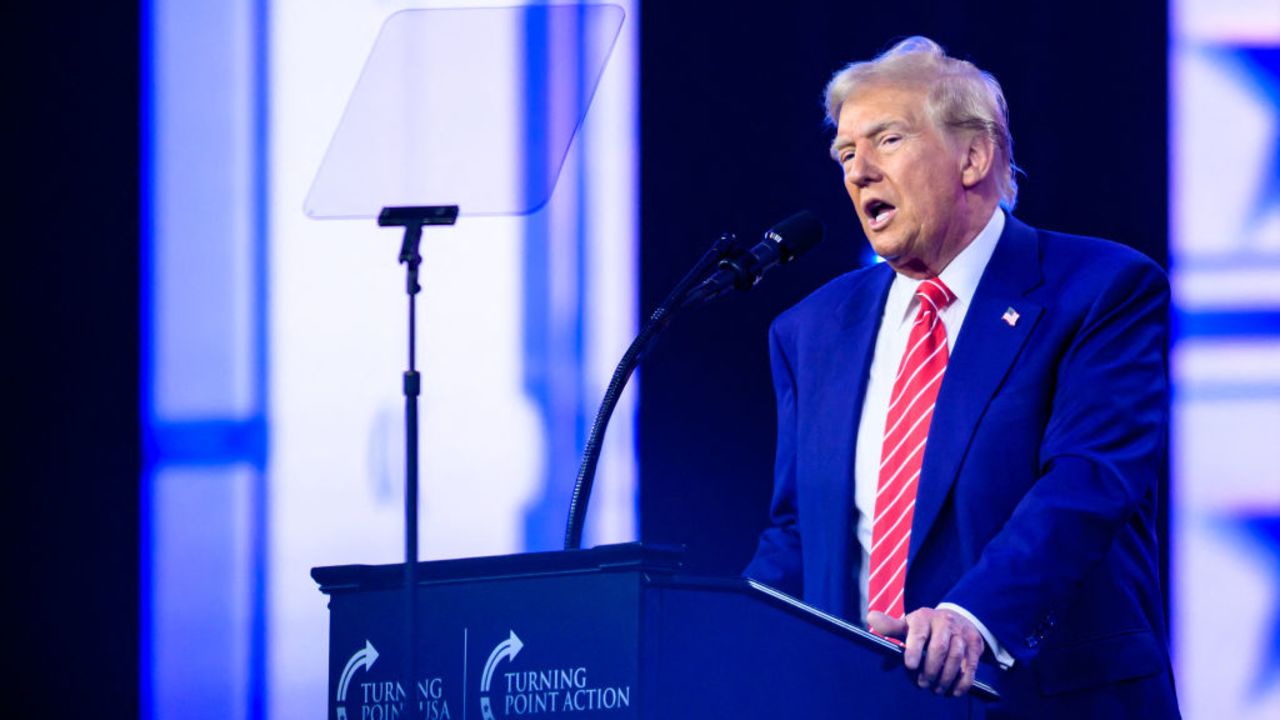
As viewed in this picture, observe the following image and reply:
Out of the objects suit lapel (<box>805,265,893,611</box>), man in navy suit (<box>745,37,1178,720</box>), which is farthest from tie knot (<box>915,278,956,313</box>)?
suit lapel (<box>805,265,893,611</box>)

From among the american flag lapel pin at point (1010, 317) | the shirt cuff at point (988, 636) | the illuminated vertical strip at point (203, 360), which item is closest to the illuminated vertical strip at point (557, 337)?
the illuminated vertical strip at point (203, 360)

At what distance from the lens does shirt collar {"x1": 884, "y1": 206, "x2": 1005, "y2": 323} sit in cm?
243

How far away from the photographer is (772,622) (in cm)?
164

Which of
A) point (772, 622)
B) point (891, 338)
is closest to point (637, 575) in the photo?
point (772, 622)

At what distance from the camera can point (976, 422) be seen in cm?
220

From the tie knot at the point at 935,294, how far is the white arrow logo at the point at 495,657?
39.0 inches

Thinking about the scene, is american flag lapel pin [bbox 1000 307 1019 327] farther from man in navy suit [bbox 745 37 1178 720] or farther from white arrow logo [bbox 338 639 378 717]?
white arrow logo [bbox 338 639 378 717]

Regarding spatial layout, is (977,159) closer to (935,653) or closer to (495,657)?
(935,653)

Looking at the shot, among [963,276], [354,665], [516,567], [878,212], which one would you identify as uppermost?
[878,212]

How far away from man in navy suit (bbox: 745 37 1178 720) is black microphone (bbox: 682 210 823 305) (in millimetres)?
320

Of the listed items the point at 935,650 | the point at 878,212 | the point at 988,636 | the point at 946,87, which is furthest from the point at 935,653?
the point at 946,87

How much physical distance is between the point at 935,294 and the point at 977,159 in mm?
265

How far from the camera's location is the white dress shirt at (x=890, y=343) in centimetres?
235

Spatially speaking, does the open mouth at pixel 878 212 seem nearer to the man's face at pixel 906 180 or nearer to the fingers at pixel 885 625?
the man's face at pixel 906 180
